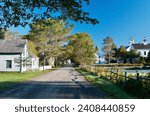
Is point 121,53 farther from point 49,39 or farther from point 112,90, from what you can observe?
point 112,90

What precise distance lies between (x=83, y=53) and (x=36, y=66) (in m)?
16.9

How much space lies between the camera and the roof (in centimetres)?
6253

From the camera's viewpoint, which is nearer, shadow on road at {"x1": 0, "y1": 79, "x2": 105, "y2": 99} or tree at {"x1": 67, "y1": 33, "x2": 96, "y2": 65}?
shadow on road at {"x1": 0, "y1": 79, "x2": 105, "y2": 99}

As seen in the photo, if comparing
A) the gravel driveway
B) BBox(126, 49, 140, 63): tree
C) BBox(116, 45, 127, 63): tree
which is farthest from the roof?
BBox(116, 45, 127, 63): tree

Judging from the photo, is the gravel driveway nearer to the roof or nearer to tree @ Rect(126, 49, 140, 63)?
the roof

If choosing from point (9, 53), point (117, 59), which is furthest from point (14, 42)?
point (117, 59)

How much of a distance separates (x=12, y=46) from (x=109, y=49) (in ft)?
321

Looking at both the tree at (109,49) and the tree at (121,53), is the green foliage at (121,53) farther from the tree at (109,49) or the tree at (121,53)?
the tree at (109,49)

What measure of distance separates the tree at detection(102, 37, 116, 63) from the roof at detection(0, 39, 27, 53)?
3361 inches

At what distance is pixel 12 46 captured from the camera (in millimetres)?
64188

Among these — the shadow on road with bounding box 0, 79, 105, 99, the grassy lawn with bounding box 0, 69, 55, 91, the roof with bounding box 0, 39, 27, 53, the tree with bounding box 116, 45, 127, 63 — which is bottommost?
the shadow on road with bounding box 0, 79, 105, 99

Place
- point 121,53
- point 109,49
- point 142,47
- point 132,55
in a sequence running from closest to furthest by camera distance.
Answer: point 132,55 < point 121,53 < point 142,47 < point 109,49

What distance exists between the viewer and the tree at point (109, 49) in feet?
500

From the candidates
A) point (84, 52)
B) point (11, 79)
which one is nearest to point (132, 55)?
point (84, 52)
